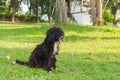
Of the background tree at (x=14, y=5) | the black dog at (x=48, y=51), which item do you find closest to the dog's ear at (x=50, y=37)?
the black dog at (x=48, y=51)

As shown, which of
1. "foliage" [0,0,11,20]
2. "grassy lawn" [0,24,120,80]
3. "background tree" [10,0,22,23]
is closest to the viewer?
"grassy lawn" [0,24,120,80]

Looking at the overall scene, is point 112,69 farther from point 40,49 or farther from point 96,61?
point 40,49

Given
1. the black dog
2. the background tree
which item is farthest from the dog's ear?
the background tree

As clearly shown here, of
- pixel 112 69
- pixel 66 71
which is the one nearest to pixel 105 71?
pixel 112 69

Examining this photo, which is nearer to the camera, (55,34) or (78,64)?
(55,34)

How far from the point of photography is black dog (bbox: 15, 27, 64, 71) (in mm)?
7738

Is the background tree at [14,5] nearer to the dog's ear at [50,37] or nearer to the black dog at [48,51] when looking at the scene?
the black dog at [48,51]

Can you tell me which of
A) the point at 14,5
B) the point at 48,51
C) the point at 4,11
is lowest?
the point at 4,11

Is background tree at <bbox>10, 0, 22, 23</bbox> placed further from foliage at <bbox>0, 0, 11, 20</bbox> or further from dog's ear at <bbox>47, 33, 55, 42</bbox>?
dog's ear at <bbox>47, 33, 55, 42</bbox>

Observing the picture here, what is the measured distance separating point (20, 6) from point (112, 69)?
42.6 m

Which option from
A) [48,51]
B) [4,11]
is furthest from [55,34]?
[4,11]

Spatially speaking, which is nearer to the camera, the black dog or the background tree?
the black dog

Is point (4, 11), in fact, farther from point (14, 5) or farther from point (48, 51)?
point (48, 51)

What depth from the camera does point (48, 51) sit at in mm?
8031
